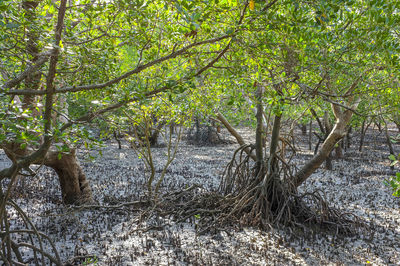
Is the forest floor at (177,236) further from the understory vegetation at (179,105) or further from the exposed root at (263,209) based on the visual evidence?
the exposed root at (263,209)

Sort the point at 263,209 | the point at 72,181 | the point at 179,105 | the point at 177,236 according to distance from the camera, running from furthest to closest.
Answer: the point at 179,105
the point at 72,181
the point at 263,209
the point at 177,236

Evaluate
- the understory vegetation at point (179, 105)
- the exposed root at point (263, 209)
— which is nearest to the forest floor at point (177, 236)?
the understory vegetation at point (179, 105)

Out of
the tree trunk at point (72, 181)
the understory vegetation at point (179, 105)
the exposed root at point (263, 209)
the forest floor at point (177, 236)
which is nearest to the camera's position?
the understory vegetation at point (179, 105)

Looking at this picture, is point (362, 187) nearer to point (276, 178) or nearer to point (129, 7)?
point (276, 178)

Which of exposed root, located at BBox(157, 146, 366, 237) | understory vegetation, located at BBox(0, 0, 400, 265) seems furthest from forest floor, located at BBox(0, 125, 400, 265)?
exposed root, located at BBox(157, 146, 366, 237)

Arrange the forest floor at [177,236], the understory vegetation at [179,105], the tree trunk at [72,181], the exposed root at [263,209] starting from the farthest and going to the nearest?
the tree trunk at [72,181] < the exposed root at [263,209] < the forest floor at [177,236] < the understory vegetation at [179,105]

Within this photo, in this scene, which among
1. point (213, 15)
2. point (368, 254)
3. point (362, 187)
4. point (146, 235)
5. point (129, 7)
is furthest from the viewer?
point (362, 187)

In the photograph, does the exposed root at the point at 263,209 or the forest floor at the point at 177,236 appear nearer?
the forest floor at the point at 177,236

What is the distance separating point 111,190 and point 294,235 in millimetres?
4490

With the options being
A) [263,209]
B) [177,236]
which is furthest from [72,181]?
[263,209]

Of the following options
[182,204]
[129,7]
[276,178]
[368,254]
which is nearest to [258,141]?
[276,178]

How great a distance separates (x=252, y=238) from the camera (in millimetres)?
5152

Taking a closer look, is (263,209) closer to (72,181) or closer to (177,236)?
(177,236)

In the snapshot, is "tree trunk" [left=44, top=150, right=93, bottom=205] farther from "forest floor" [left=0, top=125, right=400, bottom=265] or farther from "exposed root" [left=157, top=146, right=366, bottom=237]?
"exposed root" [left=157, top=146, right=366, bottom=237]
